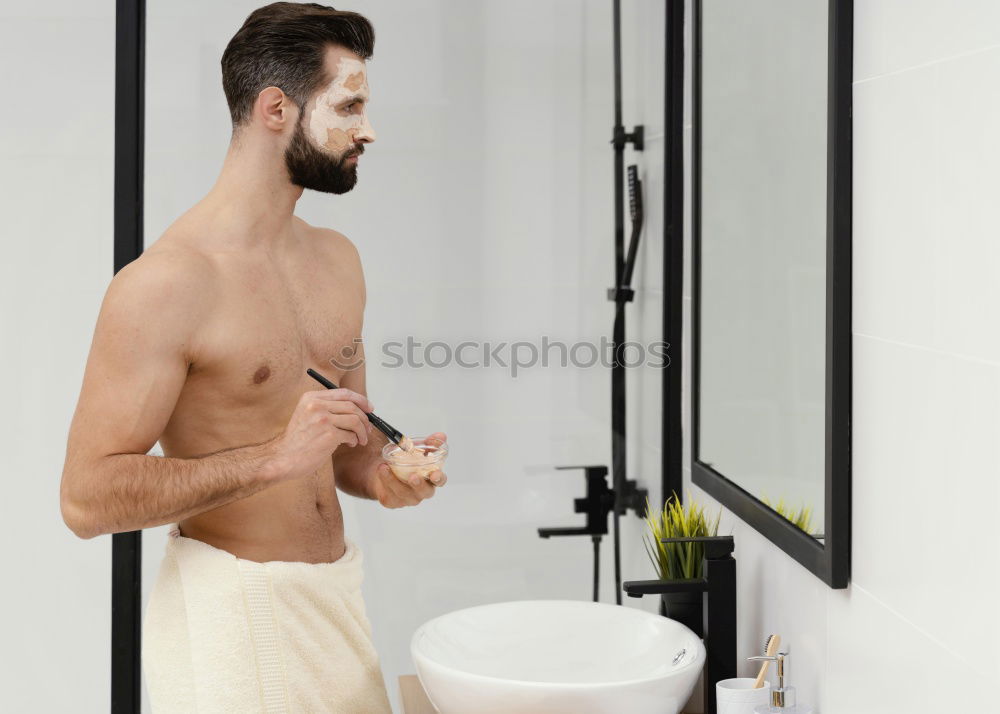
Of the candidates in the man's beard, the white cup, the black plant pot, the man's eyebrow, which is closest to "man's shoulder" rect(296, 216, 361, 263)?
the man's beard

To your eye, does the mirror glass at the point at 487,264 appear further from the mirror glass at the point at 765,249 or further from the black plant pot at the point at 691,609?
the black plant pot at the point at 691,609

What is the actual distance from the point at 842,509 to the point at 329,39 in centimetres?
100

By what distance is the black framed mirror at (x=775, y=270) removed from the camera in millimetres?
1215

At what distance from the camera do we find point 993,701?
36.4 inches

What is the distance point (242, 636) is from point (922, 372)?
3.10ft

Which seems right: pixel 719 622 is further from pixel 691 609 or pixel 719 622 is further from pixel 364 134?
pixel 364 134

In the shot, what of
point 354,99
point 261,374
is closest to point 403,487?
point 261,374

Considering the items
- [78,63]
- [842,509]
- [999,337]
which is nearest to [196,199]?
[78,63]

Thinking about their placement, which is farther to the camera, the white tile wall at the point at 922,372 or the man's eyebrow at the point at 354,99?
the man's eyebrow at the point at 354,99

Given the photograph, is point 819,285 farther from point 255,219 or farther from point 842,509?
point 255,219

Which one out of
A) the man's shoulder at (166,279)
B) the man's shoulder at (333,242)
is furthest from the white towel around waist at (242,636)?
the man's shoulder at (333,242)

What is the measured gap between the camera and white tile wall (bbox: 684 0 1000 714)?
3.06ft

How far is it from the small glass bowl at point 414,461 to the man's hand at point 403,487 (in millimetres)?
12

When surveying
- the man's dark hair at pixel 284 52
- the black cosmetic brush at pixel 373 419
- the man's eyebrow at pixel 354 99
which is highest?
the man's dark hair at pixel 284 52
